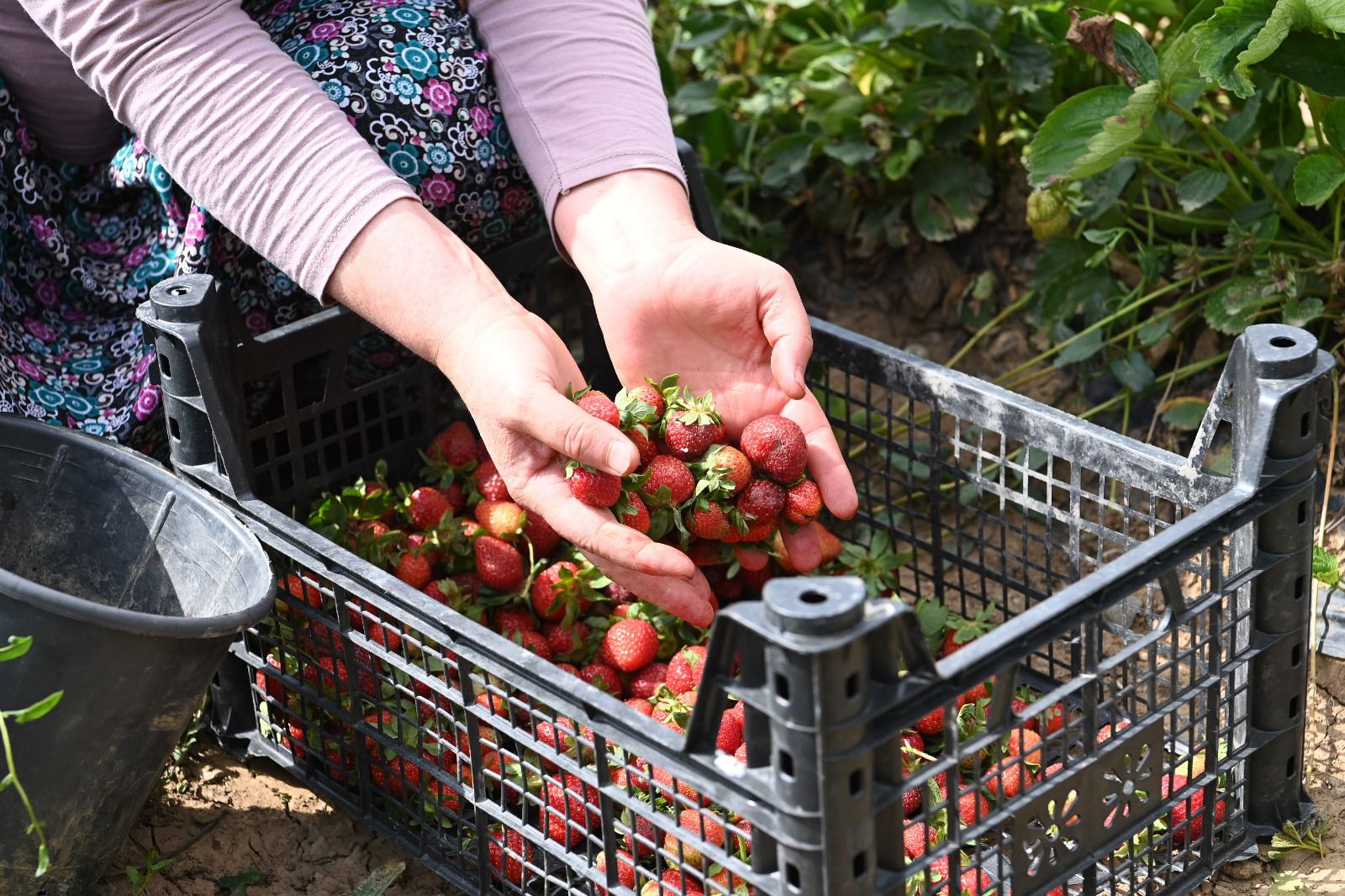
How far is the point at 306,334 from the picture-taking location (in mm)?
1617

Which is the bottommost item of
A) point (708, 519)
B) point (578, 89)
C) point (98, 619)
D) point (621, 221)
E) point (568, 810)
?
point (568, 810)

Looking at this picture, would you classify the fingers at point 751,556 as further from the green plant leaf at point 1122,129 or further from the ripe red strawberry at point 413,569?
the green plant leaf at point 1122,129

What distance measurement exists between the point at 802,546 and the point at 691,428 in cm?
18

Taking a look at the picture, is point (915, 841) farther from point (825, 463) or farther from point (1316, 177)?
point (1316, 177)

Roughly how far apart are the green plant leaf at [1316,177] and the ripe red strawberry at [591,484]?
837 millimetres

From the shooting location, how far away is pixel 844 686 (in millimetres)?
954

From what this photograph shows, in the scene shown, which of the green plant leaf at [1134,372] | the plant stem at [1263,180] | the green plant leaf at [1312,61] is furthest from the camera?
the green plant leaf at [1134,372]

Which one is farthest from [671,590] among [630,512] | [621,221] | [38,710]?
[38,710]

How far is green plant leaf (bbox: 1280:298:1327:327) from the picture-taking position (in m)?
1.75

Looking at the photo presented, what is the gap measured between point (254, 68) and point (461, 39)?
346 mm

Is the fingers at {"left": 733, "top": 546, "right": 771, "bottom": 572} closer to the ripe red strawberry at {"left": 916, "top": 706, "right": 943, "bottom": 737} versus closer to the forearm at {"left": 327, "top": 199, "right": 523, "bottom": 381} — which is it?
the ripe red strawberry at {"left": 916, "top": 706, "right": 943, "bottom": 737}

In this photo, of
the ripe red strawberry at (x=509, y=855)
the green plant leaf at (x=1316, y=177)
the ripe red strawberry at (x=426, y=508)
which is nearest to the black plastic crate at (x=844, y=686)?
the ripe red strawberry at (x=509, y=855)

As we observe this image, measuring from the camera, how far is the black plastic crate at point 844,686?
1.01 m

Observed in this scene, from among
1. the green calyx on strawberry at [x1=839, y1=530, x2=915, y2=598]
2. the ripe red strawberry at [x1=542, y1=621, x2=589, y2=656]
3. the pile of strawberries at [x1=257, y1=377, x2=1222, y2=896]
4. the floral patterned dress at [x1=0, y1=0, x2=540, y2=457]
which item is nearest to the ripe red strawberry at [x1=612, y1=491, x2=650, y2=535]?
the pile of strawberries at [x1=257, y1=377, x2=1222, y2=896]
